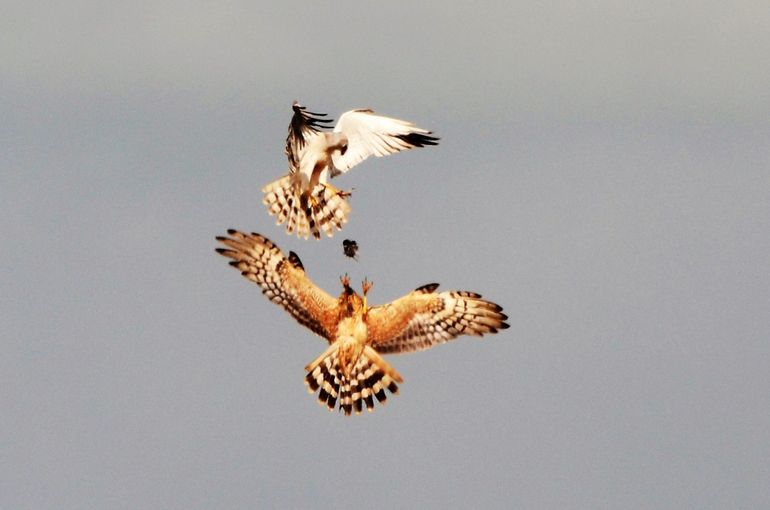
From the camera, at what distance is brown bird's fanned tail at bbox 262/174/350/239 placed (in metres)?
30.2

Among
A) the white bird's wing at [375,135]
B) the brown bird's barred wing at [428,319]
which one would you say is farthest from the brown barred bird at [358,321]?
the white bird's wing at [375,135]

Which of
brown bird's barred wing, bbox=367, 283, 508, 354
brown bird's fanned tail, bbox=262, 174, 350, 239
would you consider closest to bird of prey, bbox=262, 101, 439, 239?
brown bird's fanned tail, bbox=262, 174, 350, 239

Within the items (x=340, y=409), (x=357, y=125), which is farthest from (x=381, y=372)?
(x=357, y=125)

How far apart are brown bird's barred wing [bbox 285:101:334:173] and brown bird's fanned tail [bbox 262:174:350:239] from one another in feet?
1.17

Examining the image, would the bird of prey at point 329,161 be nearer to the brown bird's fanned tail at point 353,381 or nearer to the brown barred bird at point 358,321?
the brown barred bird at point 358,321

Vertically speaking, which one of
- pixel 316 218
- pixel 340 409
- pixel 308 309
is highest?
pixel 316 218

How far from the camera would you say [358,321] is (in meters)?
28.2

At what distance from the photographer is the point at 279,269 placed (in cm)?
2984

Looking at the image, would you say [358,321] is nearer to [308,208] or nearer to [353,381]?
[353,381]

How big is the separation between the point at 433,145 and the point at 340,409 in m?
4.96

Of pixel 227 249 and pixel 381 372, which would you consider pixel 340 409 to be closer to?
pixel 381 372

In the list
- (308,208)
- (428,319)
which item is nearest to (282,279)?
(308,208)

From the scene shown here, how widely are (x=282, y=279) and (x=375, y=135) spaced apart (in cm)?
303

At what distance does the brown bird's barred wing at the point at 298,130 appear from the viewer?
99.0 feet
